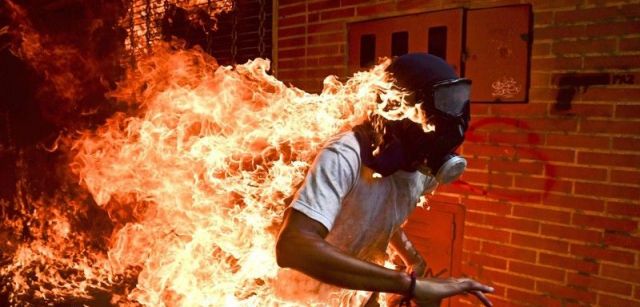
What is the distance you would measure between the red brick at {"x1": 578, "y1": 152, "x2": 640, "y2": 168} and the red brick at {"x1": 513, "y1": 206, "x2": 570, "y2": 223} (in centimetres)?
50

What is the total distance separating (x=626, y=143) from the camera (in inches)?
148

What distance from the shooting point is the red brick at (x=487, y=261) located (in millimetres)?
4467

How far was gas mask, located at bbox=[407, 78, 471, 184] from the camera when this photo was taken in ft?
8.33

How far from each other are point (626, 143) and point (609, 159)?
7.1 inches

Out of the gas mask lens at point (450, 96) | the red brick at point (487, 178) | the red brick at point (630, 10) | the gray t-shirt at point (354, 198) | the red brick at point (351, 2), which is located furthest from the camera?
the red brick at point (351, 2)

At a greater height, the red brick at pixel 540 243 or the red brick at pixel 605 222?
the red brick at pixel 605 222

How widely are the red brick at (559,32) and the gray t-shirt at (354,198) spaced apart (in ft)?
6.46

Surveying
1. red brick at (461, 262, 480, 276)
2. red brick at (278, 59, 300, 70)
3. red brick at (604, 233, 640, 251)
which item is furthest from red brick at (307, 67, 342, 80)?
red brick at (604, 233, 640, 251)

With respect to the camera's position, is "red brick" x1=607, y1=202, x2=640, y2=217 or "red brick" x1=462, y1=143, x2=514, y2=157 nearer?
"red brick" x1=607, y1=202, x2=640, y2=217

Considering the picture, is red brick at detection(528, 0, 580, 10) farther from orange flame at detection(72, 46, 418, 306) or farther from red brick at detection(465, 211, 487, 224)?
red brick at detection(465, 211, 487, 224)

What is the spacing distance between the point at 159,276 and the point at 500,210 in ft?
11.8

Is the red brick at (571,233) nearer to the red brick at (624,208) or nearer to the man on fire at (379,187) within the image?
the red brick at (624,208)

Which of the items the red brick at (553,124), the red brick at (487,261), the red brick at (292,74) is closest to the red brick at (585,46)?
the red brick at (553,124)

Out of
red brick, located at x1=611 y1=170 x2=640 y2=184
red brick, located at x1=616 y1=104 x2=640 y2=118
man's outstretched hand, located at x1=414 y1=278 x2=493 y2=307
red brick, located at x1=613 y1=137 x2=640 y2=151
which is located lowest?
man's outstretched hand, located at x1=414 y1=278 x2=493 y2=307
